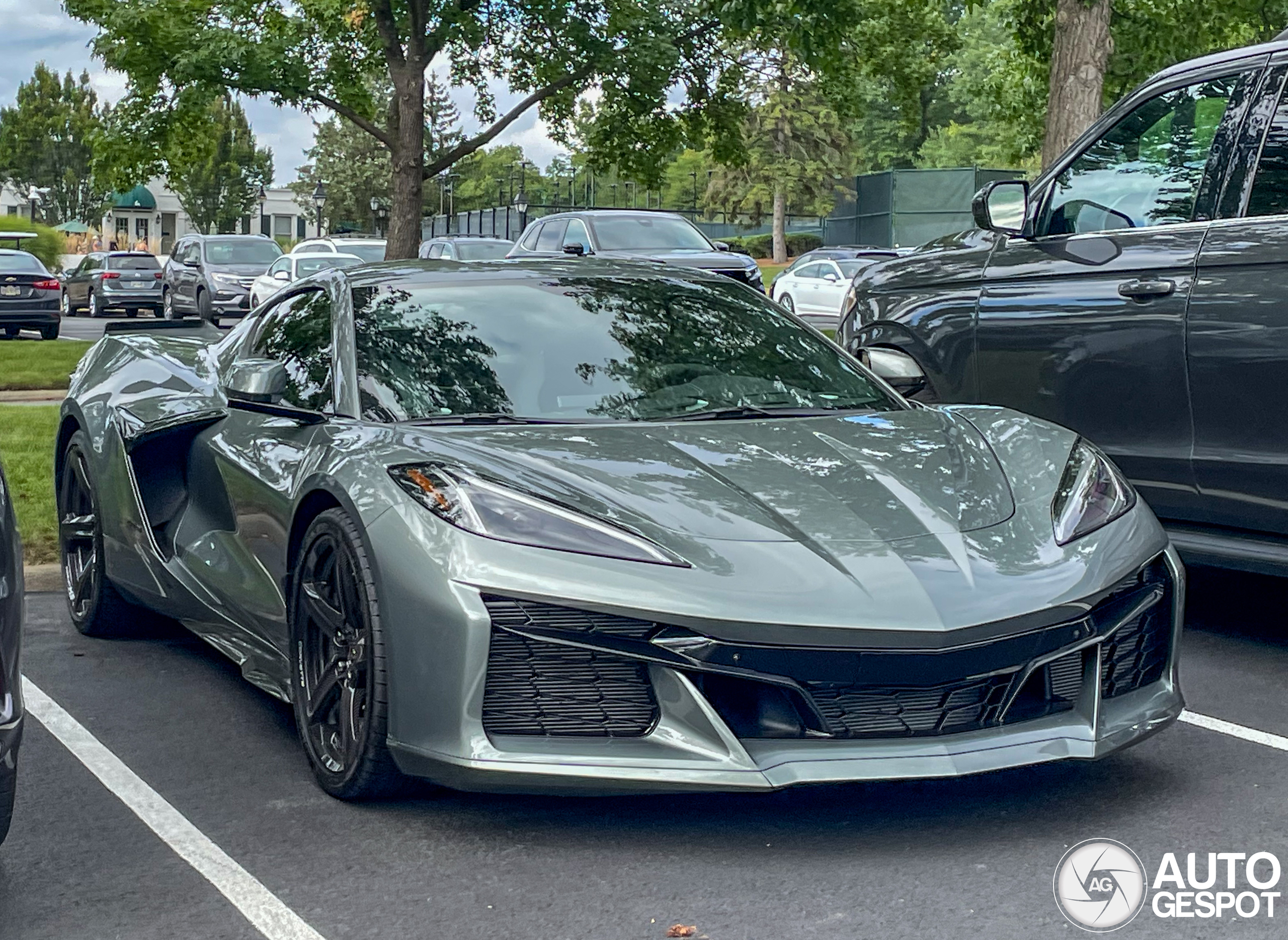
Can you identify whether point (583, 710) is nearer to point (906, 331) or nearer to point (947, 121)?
point (906, 331)

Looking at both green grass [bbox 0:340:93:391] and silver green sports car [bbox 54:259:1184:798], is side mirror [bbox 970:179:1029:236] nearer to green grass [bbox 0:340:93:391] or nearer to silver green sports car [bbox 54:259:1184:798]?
silver green sports car [bbox 54:259:1184:798]

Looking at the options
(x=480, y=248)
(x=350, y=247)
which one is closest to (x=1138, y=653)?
(x=480, y=248)

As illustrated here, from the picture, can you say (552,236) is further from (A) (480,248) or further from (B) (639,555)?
(B) (639,555)

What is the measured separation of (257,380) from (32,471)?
5552 mm

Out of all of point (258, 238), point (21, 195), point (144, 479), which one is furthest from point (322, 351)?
point (21, 195)

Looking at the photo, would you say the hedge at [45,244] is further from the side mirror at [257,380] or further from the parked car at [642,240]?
the side mirror at [257,380]

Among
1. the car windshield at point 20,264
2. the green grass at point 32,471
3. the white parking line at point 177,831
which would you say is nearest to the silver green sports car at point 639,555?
the white parking line at point 177,831

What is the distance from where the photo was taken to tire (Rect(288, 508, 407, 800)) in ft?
12.8

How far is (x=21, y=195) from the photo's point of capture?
8412cm

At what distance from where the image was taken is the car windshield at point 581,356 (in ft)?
15.2

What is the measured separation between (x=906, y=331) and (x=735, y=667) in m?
3.47

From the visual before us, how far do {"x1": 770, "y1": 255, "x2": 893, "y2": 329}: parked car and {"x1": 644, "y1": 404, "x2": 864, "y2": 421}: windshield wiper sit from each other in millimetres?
26239

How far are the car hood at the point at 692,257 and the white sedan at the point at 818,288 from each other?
37.6 ft

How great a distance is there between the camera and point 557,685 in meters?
3.68
